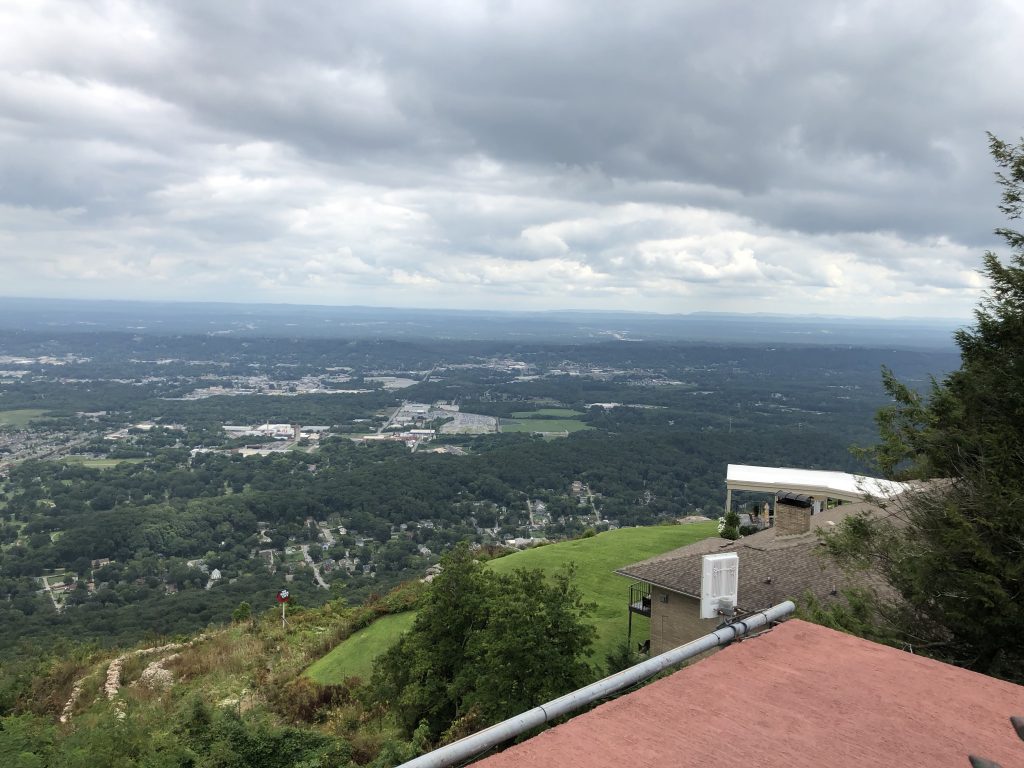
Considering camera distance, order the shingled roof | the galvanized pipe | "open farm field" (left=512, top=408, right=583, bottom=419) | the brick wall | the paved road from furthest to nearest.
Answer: "open farm field" (left=512, top=408, right=583, bottom=419)
the paved road
the brick wall
the shingled roof
the galvanized pipe

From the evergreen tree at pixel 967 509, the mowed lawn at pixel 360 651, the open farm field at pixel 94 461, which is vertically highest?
the evergreen tree at pixel 967 509

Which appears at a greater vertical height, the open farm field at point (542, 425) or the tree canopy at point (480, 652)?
the tree canopy at point (480, 652)

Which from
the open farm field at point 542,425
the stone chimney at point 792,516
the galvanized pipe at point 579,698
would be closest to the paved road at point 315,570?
the stone chimney at point 792,516

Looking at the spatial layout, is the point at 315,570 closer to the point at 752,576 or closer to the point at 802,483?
the point at 802,483

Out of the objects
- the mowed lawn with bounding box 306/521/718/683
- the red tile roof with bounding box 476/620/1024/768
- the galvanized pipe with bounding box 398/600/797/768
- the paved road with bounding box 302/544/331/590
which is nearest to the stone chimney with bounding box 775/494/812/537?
the mowed lawn with bounding box 306/521/718/683

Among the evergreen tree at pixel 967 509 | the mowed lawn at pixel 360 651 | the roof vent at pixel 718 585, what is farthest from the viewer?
the mowed lawn at pixel 360 651

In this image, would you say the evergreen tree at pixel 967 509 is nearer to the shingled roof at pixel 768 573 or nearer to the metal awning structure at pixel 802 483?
the shingled roof at pixel 768 573

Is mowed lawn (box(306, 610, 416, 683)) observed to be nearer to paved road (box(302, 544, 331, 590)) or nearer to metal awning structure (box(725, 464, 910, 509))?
metal awning structure (box(725, 464, 910, 509))
